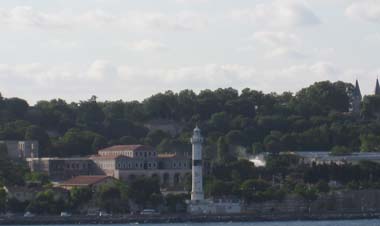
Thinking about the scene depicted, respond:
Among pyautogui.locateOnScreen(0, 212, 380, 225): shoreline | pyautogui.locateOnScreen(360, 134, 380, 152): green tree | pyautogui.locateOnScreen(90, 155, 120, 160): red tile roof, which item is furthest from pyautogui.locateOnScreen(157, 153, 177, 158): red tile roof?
pyautogui.locateOnScreen(0, 212, 380, 225): shoreline

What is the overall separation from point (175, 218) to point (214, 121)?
2954 centimetres

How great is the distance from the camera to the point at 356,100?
370 feet

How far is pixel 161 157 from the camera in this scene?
8769 cm

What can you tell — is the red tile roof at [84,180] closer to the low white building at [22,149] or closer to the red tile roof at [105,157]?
the red tile roof at [105,157]

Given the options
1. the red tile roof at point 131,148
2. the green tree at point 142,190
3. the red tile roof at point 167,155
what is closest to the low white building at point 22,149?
the red tile roof at point 131,148

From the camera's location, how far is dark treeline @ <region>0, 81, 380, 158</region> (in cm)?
9594

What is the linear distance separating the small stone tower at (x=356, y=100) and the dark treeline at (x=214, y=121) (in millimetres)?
459

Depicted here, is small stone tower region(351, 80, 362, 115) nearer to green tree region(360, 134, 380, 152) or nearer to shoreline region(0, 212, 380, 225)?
green tree region(360, 134, 380, 152)

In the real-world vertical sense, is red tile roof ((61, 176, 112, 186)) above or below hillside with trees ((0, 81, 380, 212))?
below

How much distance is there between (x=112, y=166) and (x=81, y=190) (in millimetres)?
9646

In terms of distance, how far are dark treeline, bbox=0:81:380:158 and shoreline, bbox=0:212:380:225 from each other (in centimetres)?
1351

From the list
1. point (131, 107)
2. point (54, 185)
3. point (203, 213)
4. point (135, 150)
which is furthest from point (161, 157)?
point (131, 107)

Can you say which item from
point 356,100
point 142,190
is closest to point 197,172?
point 142,190

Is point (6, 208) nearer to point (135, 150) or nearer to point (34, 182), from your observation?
point (34, 182)
